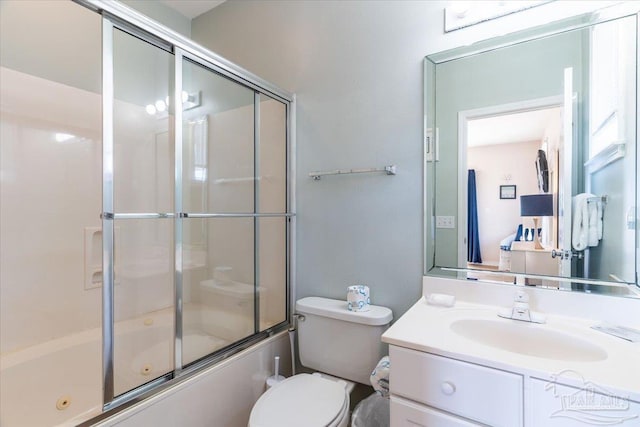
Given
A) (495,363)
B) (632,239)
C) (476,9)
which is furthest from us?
(476,9)

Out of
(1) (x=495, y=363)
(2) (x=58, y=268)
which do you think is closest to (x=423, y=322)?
(1) (x=495, y=363)

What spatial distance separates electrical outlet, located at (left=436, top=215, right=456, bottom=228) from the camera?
152 cm

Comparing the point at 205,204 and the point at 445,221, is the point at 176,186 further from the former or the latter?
the point at 445,221

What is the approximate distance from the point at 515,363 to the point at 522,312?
43 centimetres

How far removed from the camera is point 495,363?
875 mm

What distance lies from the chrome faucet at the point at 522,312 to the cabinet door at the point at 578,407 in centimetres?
43

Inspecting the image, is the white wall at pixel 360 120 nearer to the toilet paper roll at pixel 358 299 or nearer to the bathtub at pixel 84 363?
the toilet paper roll at pixel 358 299

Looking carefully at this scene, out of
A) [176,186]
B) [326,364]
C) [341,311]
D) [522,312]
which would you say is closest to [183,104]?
[176,186]

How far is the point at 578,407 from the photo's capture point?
78 centimetres

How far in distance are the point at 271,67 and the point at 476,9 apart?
4.06 feet

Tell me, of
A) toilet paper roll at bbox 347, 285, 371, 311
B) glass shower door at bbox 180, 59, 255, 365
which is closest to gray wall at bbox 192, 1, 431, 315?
toilet paper roll at bbox 347, 285, 371, 311

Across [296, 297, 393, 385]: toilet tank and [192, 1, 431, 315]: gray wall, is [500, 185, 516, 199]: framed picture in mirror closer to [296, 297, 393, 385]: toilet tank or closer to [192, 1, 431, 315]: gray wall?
[192, 1, 431, 315]: gray wall

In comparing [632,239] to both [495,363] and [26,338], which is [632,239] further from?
[26,338]

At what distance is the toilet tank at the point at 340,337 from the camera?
1.52m
